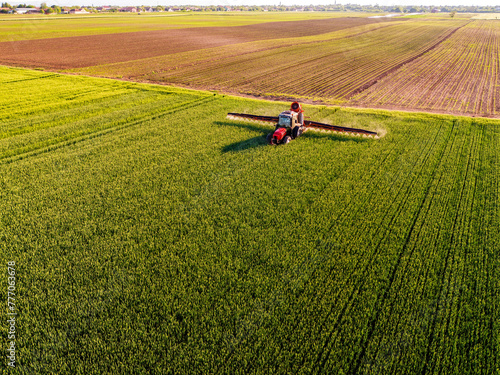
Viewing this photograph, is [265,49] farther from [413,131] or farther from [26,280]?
[26,280]

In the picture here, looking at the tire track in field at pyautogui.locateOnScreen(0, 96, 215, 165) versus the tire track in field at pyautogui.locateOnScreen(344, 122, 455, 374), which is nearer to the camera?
the tire track in field at pyautogui.locateOnScreen(344, 122, 455, 374)

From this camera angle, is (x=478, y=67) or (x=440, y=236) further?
(x=478, y=67)

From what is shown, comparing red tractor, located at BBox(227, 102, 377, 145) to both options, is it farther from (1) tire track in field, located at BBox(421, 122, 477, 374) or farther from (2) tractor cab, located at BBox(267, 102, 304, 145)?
(1) tire track in field, located at BBox(421, 122, 477, 374)

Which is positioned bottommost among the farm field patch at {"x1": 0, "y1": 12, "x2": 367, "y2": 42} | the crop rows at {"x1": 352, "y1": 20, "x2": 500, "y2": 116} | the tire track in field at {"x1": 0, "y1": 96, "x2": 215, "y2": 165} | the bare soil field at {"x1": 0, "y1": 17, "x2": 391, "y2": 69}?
the tire track in field at {"x1": 0, "y1": 96, "x2": 215, "y2": 165}

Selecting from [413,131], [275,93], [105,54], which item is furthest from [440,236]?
[105,54]

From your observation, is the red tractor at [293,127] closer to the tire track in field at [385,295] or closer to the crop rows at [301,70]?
the tire track in field at [385,295]

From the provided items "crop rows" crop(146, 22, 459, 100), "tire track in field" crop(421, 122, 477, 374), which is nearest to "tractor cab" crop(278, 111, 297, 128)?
"tire track in field" crop(421, 122, 477, 374)
